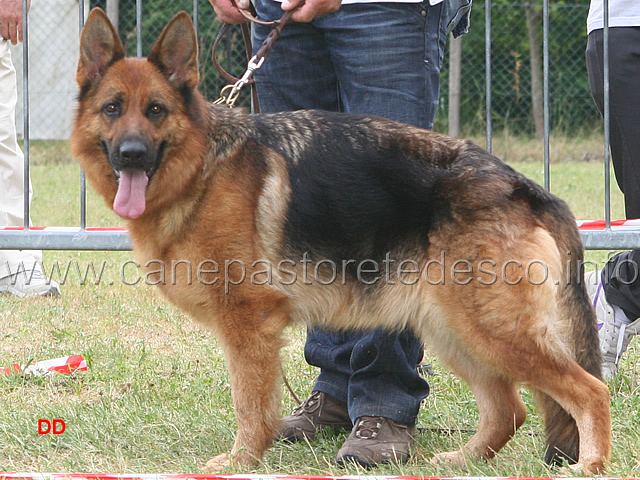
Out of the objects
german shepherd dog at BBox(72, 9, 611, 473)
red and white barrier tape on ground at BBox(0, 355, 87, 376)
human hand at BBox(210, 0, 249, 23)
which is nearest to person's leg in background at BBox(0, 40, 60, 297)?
red and white barrier tape on ground at BBox(0, 355, 87, 376)

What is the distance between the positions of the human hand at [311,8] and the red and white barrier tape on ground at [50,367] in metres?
2.15

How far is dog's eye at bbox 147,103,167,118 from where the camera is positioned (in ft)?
9.20

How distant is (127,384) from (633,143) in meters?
2.74

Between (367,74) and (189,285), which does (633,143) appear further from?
(189,285)

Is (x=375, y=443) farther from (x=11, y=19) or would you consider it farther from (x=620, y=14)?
(x=11, y=19)

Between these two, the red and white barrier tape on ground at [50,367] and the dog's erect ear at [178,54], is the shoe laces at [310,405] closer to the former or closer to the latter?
the red and white barrier tape on ground at [50,367]

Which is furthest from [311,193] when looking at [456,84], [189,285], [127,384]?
[456,84]

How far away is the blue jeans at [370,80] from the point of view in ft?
10.3

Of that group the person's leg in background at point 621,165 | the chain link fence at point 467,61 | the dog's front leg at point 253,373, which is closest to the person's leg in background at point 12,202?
the dog's front leg at point 253,373

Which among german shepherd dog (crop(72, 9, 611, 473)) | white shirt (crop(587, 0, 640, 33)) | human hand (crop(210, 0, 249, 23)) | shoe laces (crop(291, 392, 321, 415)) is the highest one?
white shirt (crop(587, 0, 640, 33))

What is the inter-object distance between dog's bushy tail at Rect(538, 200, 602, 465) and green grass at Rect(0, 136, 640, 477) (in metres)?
0.11

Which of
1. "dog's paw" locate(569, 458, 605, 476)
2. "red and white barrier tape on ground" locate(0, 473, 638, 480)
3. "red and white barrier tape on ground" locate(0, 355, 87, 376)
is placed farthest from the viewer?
"red and white barrier tape on ground" locate(0, 355, 87, 376)

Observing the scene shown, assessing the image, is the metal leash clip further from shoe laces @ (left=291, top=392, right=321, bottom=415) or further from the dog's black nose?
shoe laces @ (left=291, top=392, right=321, bottom=415)

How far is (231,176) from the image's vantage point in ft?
9.48
